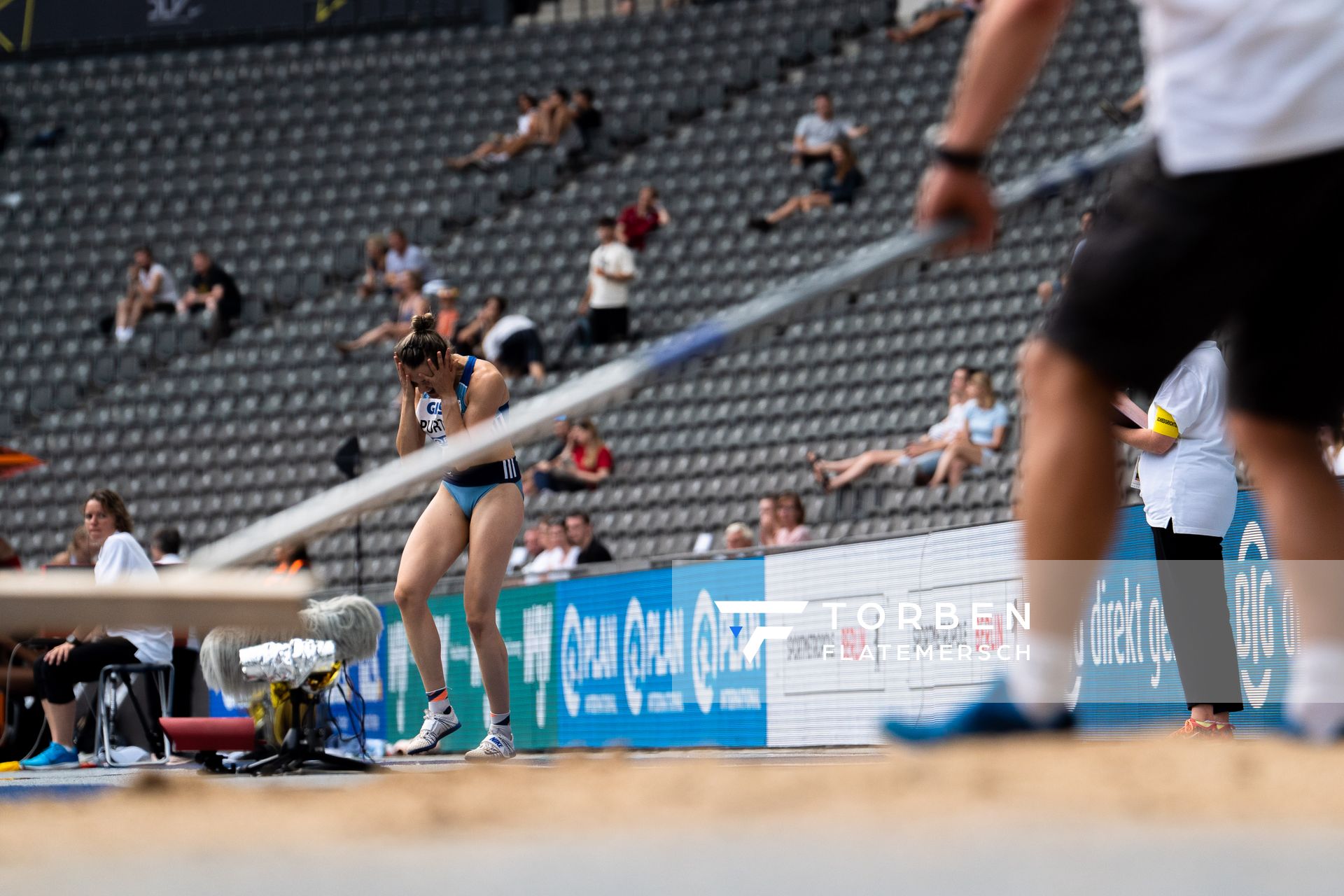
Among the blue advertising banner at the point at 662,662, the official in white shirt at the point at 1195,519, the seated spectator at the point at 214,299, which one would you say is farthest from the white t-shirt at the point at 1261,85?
the seated spectator at the point at 214,299

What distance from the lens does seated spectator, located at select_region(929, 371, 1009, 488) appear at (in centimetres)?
1222

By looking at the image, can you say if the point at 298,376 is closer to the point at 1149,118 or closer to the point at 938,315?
the point at 938,315

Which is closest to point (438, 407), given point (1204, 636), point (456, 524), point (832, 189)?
point (456, 524)

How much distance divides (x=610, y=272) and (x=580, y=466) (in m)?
2.72

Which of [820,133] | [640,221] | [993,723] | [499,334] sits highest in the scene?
[820,133]

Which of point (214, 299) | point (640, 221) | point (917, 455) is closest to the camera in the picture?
point (917, 455)

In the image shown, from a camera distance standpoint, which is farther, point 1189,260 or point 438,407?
point 438,407

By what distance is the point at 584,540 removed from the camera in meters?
12.6

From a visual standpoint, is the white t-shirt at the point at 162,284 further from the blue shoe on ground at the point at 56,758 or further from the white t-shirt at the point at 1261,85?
the white t-shirt at the point at 1261,85

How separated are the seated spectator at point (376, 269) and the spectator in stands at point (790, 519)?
854 centimetres

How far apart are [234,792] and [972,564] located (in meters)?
5.60

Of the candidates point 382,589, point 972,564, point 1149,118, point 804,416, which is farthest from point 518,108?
point 1149,118

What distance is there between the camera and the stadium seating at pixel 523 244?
48.1ft

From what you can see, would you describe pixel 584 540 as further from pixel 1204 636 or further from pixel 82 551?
pixel 1204 636
